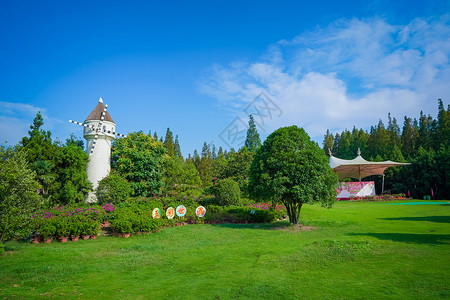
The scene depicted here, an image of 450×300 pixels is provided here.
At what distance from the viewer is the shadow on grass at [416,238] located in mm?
8369

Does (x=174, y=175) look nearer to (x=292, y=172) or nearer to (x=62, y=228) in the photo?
(x=292, y=172)

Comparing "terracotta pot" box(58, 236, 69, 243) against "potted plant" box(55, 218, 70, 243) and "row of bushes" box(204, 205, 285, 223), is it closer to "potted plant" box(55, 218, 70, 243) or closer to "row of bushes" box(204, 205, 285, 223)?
"potted plant" box(55, 218, 70, 243)

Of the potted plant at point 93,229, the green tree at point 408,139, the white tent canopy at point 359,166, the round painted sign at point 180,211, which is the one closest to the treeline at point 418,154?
the green tree at point 408,139

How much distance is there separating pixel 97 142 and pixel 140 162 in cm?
291

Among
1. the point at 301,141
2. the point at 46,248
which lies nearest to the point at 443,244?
the point at 301,141

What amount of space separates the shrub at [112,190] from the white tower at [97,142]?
1.82ft

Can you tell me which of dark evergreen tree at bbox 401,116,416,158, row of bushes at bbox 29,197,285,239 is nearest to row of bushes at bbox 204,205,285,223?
row of bushes at bbox 29,197,285,239

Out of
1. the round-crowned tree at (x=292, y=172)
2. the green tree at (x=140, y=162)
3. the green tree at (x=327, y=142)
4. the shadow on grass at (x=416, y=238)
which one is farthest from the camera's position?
the green tree at (x=327, y=142)

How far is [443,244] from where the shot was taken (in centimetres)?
793

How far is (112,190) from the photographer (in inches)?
591

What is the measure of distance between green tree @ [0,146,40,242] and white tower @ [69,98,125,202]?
7.26 m

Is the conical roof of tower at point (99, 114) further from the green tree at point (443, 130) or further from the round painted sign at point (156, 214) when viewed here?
the green tree at point (443, 130)

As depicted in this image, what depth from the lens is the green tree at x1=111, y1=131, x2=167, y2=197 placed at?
1747 cm

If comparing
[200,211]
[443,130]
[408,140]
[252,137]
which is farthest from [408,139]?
[200,211]
